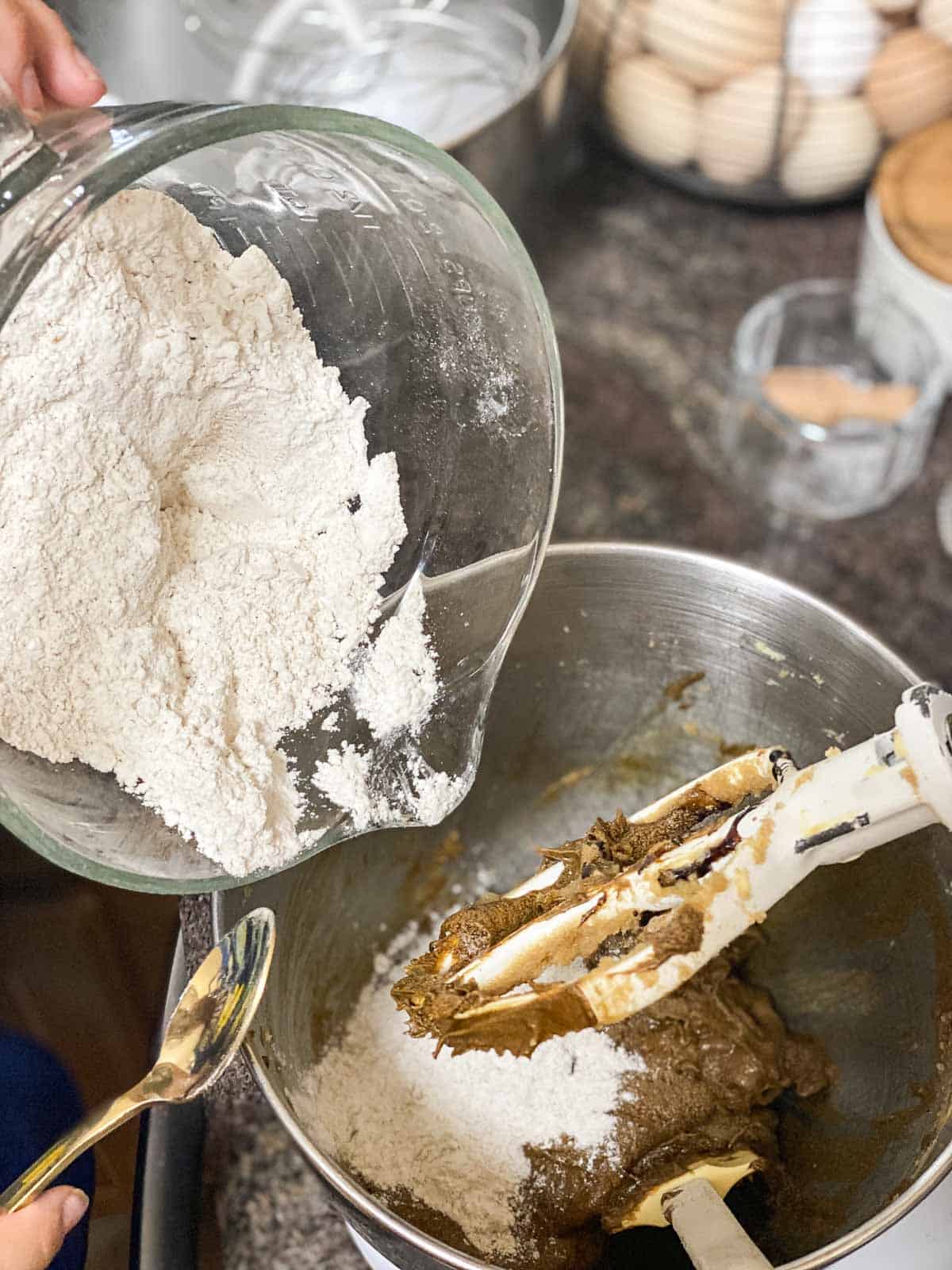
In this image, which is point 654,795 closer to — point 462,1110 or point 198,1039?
point 462,1110

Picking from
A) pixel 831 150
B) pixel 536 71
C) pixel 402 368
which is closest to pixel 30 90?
pixel 402 368

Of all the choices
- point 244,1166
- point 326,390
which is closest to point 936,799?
point 326,390

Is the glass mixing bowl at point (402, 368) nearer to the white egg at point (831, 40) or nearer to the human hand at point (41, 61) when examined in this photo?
the human hand at point (41, 61)

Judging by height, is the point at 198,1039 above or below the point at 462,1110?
above

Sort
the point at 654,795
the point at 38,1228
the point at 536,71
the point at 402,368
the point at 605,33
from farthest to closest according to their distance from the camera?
the point at 605,33 < the point at 536,71 < the point at 654,795 < the point at 402,368 < the point at 38,1228

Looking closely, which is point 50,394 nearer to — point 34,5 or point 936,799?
point 34,5
